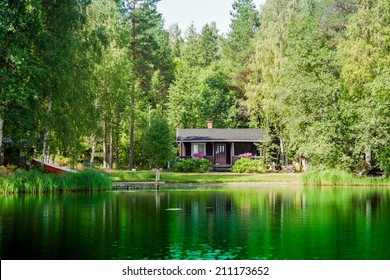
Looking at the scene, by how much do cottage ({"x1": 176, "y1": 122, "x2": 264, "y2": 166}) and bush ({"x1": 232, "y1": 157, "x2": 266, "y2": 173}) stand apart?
5124 millimetres

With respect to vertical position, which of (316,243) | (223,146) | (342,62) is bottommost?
(316,243)

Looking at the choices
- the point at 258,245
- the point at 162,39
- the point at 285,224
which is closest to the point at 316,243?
the point at 258,245

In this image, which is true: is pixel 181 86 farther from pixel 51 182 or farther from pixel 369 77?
pixel 51 182

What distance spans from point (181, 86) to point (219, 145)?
446 inches

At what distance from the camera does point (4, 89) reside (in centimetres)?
2797

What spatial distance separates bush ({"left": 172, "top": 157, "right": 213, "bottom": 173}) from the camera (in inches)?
2116

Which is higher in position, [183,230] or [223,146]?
[223,146]

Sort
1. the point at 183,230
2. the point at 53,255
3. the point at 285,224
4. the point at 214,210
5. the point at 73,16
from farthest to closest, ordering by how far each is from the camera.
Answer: the point at 73,16 < the point at 214,210 < the point at 285,224 < the point at 183,230 < the point at 53,255

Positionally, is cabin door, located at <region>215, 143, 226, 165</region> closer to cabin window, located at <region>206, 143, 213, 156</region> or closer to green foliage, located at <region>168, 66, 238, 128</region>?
cabin window, located at <region>206, 143, 213, 156</region>

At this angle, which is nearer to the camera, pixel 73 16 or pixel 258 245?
pixel 258 245

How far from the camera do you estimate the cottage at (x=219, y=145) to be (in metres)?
60.3

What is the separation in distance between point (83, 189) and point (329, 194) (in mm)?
13888

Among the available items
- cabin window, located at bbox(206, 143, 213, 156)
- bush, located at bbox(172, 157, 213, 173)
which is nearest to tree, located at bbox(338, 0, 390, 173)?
bush, located at bbox(172, 157, 213, 173)

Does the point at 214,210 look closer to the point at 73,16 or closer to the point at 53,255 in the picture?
the point at 53,255
